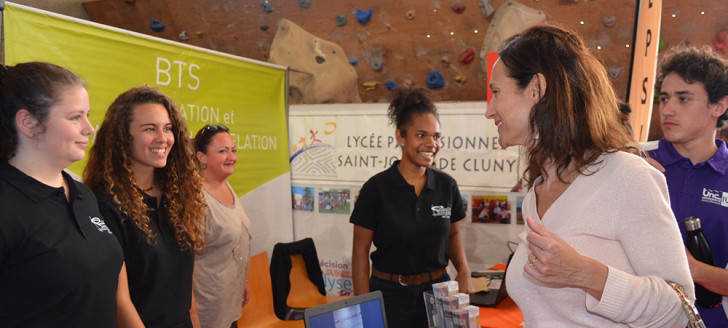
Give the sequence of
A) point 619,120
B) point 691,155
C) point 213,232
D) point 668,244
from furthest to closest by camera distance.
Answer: point 213,232 < point 691,155 < point 619,120 < point 668,244

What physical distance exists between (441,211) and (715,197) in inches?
48.9

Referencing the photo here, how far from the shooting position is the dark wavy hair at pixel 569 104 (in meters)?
1.13

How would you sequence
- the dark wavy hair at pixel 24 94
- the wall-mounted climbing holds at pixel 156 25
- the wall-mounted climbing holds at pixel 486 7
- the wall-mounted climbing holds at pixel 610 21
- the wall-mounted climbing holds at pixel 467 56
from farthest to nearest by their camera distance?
1. the wall-mounted climbing holds at pixel 156 25
2. the wall-mounted climbing holds at pixel 467 56
3. the wall-mounted climbing holds at pixel 486 7
4. the wall-mounted climbing holds at pixel 610 21
5. the dark wavy hair at pixel 24 94

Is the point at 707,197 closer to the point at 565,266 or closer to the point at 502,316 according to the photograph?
the point at 502,316

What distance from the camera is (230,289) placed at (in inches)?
111

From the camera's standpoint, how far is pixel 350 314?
178cm

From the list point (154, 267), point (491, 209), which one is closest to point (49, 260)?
point (154, 267)

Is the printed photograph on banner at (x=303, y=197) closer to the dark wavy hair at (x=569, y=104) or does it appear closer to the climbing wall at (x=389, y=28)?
the climbing wall at (x=389, y=28)

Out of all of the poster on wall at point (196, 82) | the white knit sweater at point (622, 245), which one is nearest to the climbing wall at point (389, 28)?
the poster on wall at point (196, 82)

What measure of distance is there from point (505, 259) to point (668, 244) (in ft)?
10.3

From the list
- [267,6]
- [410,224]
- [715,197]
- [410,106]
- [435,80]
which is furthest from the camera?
[267,6]

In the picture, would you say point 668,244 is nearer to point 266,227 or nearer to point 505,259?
point 505,259

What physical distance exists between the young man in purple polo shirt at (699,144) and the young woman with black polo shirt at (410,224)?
1.12 metres

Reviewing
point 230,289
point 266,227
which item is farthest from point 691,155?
point 266,227
